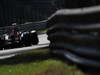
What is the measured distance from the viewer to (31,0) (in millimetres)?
45156

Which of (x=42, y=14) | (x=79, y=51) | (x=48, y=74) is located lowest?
(x=42, y=14)

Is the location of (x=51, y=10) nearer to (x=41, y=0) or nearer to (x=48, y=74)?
(x=41, y=0)

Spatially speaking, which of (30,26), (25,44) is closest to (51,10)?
(30,26)

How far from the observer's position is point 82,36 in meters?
5.93

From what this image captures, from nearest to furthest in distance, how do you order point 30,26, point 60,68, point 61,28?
1. point 60,68
2. point 61,28
3. point 30,26

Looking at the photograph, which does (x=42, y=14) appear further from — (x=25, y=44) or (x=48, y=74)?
(x=48, y=74)

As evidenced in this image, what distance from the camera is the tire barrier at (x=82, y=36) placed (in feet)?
17.9

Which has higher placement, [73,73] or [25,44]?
[73,73]

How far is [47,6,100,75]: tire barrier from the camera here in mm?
5454

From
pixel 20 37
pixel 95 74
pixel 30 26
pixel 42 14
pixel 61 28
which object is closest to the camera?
pixel 95 74

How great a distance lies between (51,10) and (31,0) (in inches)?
119

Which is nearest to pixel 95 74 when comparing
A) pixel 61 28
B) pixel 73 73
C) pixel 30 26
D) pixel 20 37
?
pixel 73 73

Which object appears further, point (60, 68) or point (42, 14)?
point (42, 14)

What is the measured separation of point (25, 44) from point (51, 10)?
73.0 ft
